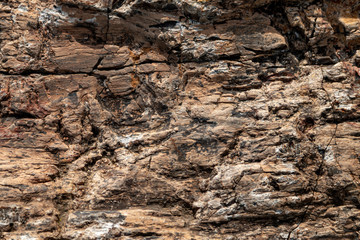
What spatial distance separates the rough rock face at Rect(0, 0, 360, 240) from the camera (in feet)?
14.1

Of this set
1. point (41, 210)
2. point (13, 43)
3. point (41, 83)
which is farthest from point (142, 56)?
point (41, 210)

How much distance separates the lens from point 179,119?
4836mm

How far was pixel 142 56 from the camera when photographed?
5145mm

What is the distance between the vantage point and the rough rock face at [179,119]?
14.1 ft

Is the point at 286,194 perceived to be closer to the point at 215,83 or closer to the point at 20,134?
the point at 215,83

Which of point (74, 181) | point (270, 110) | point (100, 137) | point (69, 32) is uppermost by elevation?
point (69, 32)

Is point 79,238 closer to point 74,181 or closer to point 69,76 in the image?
point 74,181

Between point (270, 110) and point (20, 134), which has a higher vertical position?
point (270, 110)

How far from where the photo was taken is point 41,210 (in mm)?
4324

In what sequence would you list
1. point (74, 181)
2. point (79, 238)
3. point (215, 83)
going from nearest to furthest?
1. point (79, 238)
2. point (74, 181)
3. point (215, 83)

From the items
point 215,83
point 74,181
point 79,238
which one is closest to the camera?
point 79,238

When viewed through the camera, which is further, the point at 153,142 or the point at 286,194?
the point at 153,142

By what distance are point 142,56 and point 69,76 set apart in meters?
1.20

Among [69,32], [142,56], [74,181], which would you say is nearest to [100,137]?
[74,181]
